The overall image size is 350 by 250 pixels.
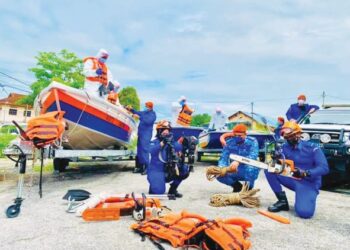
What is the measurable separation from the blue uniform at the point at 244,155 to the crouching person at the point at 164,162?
2.16 feet

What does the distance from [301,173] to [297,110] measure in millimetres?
5046

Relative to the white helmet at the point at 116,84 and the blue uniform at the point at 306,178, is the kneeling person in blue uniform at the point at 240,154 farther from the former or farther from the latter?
the white helmet at the point at 116,84

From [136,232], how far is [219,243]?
105cm

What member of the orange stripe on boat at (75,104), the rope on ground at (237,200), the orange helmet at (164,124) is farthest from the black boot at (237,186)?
the orange stripe on boat at (75,104)

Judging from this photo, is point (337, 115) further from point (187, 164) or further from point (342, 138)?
point (187, 164)

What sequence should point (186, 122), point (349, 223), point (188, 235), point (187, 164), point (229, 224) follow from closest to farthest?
point (188, 235) → point (229, 224) → point (349, 223) → point (187, 164) → point (186, 122)

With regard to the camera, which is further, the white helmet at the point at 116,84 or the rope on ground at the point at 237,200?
the white helmet at the point at 116,84

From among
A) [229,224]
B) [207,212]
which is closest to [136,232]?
[229,224]

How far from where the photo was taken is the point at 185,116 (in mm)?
10445

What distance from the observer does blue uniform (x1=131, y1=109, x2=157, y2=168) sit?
27.4 feet

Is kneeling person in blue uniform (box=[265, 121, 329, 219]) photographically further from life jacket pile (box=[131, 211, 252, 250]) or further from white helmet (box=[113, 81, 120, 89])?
white helmet (box=[113, 81, 120, 89])

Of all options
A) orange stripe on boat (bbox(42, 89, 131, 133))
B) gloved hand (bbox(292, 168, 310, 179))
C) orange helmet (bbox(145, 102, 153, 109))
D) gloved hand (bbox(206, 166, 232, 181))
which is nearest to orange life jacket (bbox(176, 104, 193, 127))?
orange helmet (bbox(145, 102, 153, 109))

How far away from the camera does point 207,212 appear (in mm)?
4480

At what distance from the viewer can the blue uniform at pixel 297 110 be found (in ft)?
28.4
